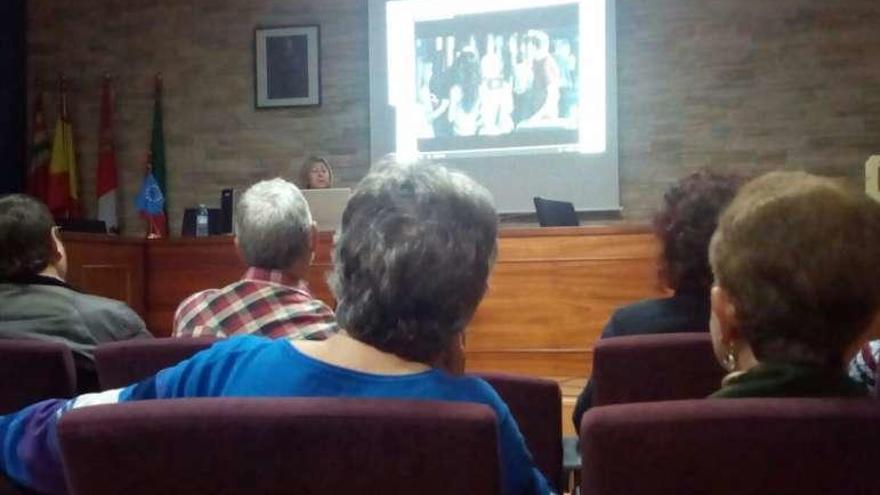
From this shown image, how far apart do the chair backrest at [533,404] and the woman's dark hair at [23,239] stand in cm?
133

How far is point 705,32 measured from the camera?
5.65 meters

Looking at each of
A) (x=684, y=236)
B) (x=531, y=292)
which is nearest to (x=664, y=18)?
(x=531, y=292)

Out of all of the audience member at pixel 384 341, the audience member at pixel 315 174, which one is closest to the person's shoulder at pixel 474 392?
the audience member at pixel 384 341

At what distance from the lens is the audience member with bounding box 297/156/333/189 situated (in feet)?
18.3

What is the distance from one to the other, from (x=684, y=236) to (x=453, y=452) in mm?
1238

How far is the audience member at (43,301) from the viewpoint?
2219 mm

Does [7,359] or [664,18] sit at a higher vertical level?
[664,18]

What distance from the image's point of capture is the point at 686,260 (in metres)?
1.99

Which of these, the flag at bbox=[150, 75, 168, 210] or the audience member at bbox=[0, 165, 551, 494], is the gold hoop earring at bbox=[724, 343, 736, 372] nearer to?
the audience member at bbox=[0, 165, 551, 494]

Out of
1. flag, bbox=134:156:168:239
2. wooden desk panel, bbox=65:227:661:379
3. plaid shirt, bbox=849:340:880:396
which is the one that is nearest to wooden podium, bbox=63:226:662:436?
wooden desk panel, bbox=65:227:661:379

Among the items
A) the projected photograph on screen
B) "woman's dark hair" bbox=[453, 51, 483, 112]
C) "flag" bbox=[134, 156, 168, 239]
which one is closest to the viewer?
the projected photograph on screen

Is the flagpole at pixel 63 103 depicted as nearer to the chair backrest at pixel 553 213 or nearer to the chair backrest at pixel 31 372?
the chair backrest at pixel 553 213

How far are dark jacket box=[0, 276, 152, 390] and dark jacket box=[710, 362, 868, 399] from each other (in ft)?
5.15

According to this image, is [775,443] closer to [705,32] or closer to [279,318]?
[279,318]
